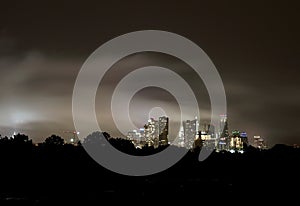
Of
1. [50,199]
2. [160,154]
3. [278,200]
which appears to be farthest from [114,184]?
[160,154]

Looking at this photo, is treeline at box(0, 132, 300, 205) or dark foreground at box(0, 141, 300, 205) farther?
treeline at box(0, 132, 300, 205)

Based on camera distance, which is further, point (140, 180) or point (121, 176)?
point (121, 176)

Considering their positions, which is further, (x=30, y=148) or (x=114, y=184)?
(x=30, y=148)

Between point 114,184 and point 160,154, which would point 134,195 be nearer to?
point 114,184

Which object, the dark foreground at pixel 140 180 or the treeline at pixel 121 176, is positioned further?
the treeline at pixel 121 176

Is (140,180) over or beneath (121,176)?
beneath

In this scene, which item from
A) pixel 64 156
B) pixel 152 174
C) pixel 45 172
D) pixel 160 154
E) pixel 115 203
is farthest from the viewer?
pixel 160 154

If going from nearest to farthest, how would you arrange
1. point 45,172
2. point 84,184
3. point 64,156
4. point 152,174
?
point 84,184
point 45,172
point 64,156
point 152,174

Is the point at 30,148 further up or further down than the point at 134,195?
further up
